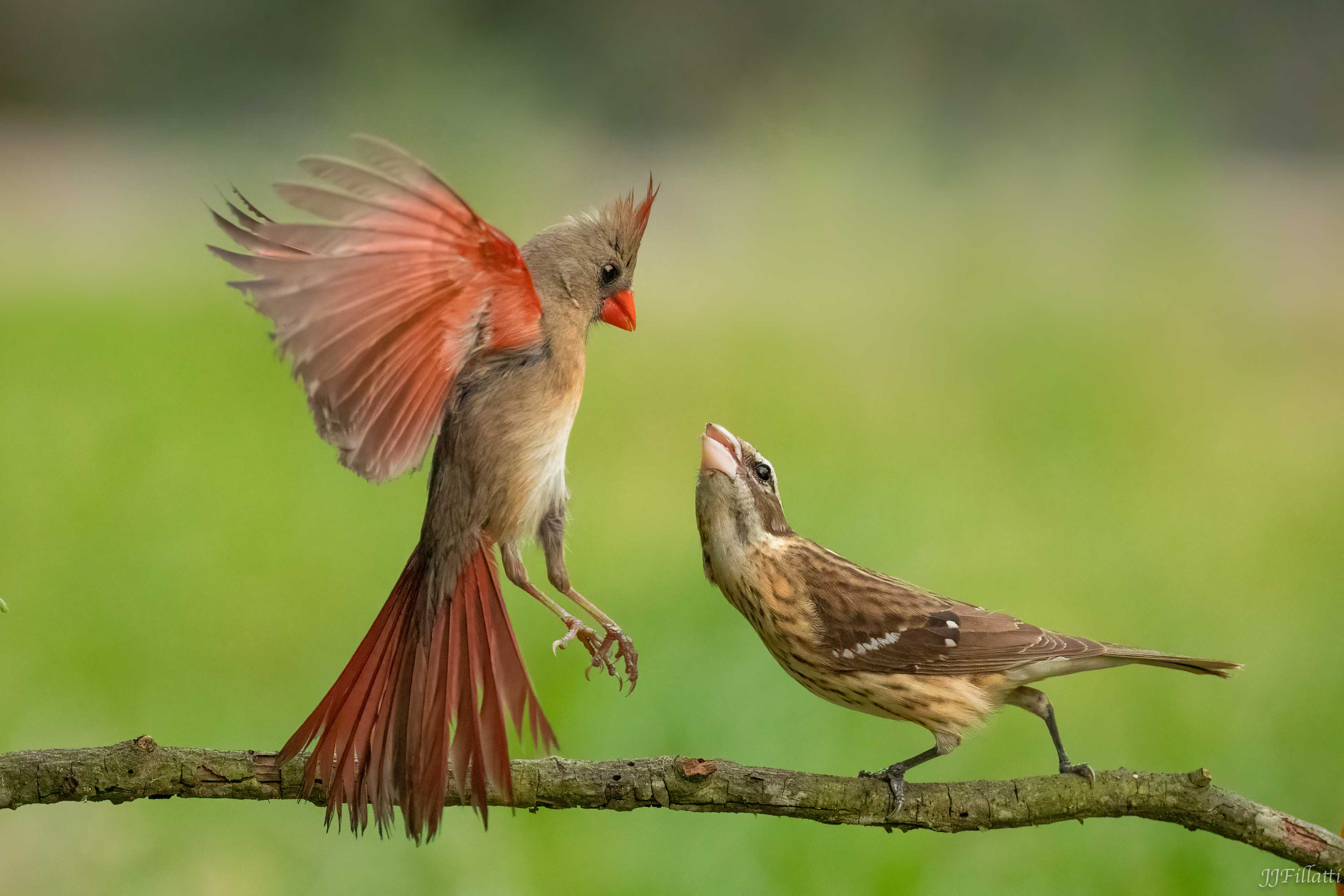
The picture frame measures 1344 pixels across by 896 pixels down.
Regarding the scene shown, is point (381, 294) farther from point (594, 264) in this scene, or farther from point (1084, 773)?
point (1084, 773)

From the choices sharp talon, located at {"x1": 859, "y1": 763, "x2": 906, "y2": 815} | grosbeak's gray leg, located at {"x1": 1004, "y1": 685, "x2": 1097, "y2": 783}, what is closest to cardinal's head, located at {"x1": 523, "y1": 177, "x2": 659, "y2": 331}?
sharp talon, located at {"x1": 859, "y1": 763, "x2": 906, "y2": 815}

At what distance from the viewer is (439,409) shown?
814mm

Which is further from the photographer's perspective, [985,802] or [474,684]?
[985,802]

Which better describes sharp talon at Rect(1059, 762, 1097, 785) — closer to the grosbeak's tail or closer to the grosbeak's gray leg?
the grosbeak's gray leg

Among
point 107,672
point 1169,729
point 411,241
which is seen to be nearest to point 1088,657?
point 411,241

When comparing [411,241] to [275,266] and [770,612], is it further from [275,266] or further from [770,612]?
[770,612]

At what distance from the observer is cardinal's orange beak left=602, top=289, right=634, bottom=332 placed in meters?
0.85

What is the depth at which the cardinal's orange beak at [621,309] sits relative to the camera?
0.85 metres

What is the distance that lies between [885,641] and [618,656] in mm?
330

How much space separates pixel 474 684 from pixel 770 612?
0.33 metres

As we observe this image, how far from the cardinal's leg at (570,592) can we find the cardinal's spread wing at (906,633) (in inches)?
10.5

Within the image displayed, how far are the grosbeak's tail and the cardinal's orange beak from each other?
202 millimetres

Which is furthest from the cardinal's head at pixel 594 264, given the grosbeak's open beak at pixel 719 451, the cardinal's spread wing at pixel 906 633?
the cardinal's spread wing at pixel 906 633

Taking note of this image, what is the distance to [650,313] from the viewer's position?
1.57 meters
